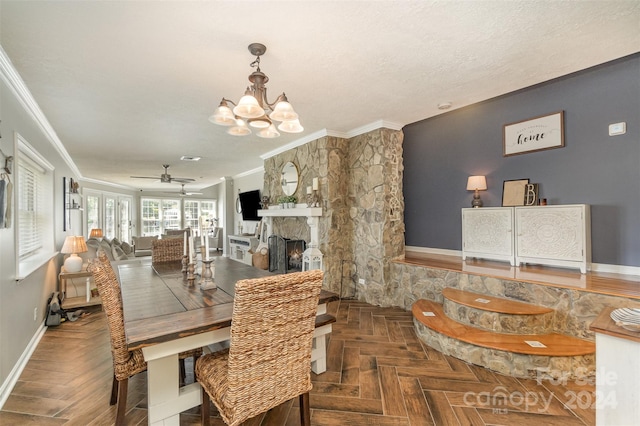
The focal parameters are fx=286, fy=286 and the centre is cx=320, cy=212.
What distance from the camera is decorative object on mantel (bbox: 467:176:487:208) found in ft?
11.5

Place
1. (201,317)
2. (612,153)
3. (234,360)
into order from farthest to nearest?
(612,153), (201,317), (234,360)

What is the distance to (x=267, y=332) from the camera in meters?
1.34

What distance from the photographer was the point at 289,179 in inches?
196

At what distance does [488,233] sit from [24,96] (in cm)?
497

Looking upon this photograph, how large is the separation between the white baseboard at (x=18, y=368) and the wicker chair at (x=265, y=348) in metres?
1.67

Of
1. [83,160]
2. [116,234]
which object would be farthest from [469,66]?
[116,234]

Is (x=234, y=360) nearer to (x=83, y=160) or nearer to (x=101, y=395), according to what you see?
(x=101, y=395)

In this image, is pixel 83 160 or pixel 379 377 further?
pixel 83 160

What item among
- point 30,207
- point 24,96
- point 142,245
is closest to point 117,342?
point 24,96

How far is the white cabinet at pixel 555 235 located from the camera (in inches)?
108

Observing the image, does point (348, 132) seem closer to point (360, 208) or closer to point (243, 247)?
point (360, 208)

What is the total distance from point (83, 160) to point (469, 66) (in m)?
6.88

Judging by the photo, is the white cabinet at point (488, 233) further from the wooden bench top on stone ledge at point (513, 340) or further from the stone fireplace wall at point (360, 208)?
the wooden bench top on stone ledge at point (513, 340)

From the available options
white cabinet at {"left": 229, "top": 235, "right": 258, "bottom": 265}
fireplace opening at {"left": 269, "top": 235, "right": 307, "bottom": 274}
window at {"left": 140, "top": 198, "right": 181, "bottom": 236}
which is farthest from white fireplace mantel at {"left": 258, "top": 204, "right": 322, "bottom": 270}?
window at {"left": 140, "top": 198, "right": 181, "bottom": 236}
